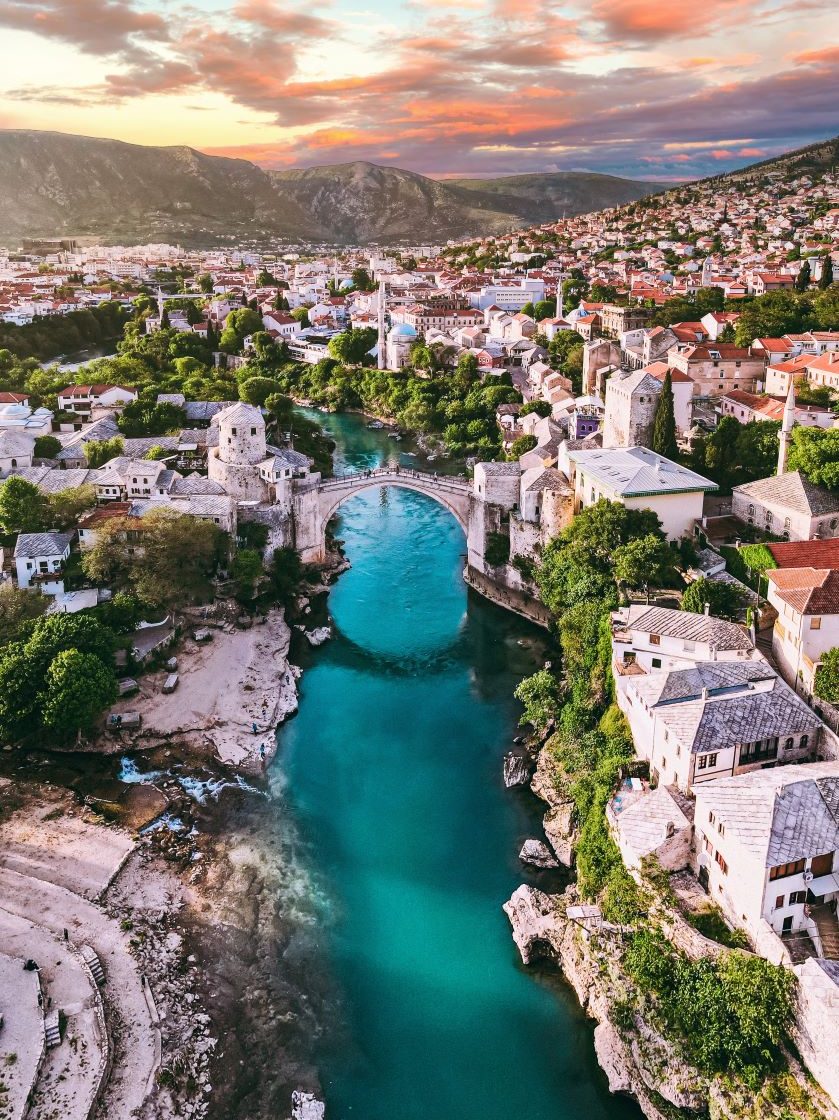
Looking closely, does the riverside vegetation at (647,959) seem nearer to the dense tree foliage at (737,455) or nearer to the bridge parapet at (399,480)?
the dense tree foliage at (737,455)

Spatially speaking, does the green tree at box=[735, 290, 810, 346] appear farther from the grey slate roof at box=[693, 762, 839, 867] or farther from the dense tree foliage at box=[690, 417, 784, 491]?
the grey slate roof at box=[693, 762, 839, 867]

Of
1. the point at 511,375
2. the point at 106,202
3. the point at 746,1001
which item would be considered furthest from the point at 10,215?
the point at 746,1001

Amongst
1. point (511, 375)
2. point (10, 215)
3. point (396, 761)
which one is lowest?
point (396, 761)

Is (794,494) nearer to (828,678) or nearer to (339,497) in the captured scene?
(828,678)

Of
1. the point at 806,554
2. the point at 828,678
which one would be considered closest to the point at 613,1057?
the point at 828,678

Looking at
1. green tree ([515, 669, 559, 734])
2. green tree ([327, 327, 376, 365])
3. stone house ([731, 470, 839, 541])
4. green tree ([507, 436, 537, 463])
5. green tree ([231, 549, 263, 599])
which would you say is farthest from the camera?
green tree ([327, 327, 376, 365])

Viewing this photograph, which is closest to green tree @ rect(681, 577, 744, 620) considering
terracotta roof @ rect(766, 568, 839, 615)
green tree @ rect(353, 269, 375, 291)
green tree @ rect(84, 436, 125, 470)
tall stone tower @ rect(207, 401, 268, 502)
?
terracotta roof @ rect(766, 568, 839, 615)

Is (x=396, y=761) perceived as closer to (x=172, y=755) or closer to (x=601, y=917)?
(x=172, y=755)

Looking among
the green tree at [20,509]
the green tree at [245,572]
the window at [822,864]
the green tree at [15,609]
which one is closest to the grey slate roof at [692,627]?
the window at [822,864]
